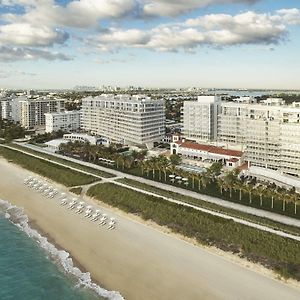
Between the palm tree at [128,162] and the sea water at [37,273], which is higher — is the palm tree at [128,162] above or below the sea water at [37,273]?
above

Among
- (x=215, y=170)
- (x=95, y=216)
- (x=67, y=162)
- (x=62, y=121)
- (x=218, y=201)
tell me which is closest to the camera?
(x=95, y=216)

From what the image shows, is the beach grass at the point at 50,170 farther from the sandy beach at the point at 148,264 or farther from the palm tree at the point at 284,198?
the palm tree at the point at 284,198

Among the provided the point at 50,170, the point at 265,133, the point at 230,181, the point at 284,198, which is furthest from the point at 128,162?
the point at 284,198

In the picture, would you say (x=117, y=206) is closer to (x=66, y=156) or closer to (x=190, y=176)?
(x=190, y=176)

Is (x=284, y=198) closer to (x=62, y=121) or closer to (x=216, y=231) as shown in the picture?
(x=216, y=231)

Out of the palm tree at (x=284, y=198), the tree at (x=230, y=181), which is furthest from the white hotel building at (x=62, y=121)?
the palm tree at (x=284, y=198)

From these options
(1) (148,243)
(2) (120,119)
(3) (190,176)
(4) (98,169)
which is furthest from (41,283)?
(2) (120,119)
